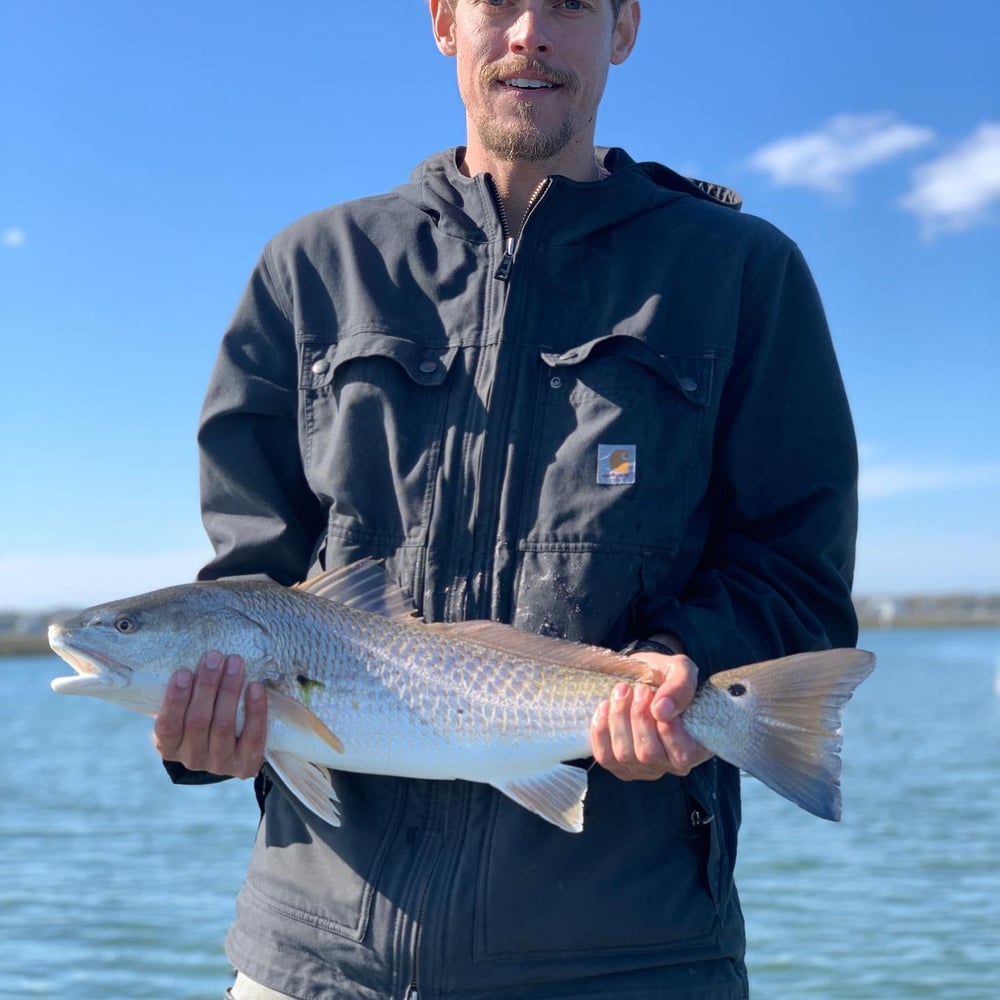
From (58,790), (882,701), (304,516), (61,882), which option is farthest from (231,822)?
(882,701)

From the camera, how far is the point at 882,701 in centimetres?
3872

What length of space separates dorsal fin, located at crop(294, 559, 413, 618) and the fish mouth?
64 cm

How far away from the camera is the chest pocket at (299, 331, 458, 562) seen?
3359 millimetres

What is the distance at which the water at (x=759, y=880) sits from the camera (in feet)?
36.9

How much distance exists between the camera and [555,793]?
10.0 ft

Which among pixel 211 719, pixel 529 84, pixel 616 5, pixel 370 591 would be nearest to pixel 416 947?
pixel 211 719

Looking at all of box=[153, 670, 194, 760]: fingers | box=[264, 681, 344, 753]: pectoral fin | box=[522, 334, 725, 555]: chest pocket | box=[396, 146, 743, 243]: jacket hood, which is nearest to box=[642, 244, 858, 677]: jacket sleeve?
box=[522, 334, 725, 555]: chest pocket

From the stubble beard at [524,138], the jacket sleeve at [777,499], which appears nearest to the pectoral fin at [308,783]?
the jacket sleeve at [777,499]

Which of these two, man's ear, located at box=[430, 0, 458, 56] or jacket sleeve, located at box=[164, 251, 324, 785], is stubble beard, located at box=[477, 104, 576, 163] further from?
jacket sleeve, located at box=[164, 251, 324, 785]

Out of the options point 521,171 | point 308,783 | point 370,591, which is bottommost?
point 308,783

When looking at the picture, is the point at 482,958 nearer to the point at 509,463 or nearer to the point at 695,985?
the point at 695,985

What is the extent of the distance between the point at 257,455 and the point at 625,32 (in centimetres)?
179

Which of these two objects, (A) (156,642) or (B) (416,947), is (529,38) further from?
(B) (416,947)

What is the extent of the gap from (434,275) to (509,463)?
674 millimetres
